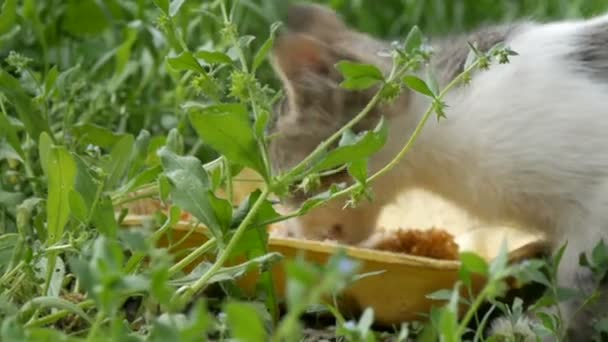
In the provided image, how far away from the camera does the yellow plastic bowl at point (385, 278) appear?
1460 mm

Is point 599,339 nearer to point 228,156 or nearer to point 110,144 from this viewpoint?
point 228,156

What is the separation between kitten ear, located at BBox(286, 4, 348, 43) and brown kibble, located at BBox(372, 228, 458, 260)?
362 mm

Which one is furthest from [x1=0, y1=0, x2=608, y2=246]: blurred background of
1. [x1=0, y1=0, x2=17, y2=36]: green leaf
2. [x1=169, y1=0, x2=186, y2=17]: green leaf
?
[x1=169, y1=0, x2=186, y2=17]: green leaf

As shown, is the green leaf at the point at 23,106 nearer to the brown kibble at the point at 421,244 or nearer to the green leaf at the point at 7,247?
the green leaf at the point at 7,247

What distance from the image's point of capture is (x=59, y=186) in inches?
44.7

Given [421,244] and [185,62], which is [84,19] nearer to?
[421,244]

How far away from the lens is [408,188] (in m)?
1.77

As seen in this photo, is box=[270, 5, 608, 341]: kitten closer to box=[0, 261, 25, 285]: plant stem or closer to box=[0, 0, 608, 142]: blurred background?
box=[0, 0, 608, 142]: blurred background

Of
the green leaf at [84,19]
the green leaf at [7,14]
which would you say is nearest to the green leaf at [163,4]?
the green leaf at [7,14]

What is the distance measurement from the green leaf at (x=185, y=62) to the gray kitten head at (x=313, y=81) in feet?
1.27

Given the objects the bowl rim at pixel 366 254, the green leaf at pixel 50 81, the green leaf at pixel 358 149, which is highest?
the green leaf at pixel 358 149

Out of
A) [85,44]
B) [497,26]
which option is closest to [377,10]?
[85,44]

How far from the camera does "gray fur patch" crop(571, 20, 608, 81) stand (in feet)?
5.38

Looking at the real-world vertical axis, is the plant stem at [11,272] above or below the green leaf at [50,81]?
below
